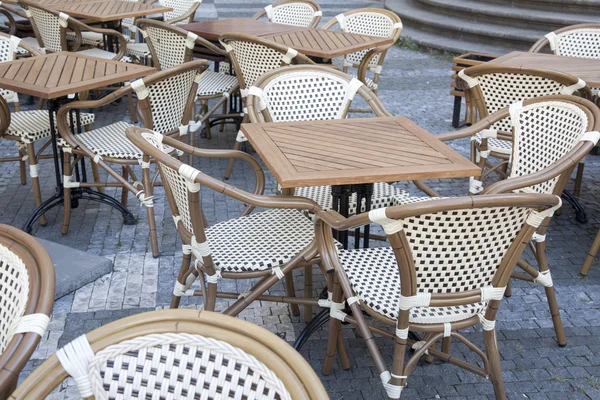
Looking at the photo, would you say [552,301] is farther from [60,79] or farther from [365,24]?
[365,24]

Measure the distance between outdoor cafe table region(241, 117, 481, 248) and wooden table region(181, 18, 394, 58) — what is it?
5.73ft

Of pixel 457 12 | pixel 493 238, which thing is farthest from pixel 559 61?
pixel 457 12

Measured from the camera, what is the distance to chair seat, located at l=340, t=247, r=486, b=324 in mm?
2293

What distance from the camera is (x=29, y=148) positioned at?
4031mm

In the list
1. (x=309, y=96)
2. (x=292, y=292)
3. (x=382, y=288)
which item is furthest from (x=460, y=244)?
(x=309, y=96)

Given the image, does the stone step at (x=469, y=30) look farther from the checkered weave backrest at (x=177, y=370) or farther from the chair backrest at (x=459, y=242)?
the checkered weave backrest at (x=177, y=370)

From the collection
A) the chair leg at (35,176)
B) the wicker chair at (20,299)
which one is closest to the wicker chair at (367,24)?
the chair leg at (35,176)

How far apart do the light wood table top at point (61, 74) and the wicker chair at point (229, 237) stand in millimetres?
1167

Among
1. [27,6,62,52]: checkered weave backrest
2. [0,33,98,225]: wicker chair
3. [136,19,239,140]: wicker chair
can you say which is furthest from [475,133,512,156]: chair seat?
[27,6,62,52]: checkered weave backrest

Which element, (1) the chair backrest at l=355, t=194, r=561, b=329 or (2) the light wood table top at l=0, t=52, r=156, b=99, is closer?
(1) the chair backrest at l=355, t=194, r=561, b=329

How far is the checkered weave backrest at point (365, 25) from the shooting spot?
601 centimetres

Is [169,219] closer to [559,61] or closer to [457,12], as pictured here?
[559,61]

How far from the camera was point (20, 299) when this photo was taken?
4.95ft

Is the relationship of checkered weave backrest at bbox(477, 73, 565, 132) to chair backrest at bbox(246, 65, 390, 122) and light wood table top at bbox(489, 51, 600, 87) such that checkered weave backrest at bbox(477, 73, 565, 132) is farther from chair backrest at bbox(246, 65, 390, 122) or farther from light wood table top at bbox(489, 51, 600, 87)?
chair backrest at bbox(246, 65, 390, 122)
